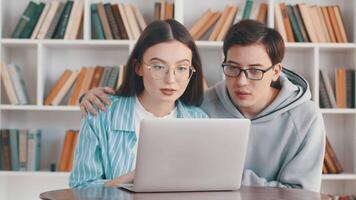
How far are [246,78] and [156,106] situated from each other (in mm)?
319

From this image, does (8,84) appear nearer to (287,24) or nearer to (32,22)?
(32,22)

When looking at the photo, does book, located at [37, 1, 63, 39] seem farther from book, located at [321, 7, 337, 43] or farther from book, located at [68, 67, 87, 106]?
book, located at [321, 7, 337, 43]

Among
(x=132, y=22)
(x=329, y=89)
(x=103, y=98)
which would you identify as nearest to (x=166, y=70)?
(x=103, y=98)

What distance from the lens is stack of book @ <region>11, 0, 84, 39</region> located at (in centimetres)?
389

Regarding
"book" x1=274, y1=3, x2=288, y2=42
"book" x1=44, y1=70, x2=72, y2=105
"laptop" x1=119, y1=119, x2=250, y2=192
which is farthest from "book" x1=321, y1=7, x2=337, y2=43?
"laptop" x1=119, y1=119, x2=250, y2=192

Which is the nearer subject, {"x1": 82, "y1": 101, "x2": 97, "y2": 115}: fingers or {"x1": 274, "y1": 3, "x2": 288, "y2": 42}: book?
{"x1": 82, "y1": 101, "x2": 97, "y2": 115}: fingers

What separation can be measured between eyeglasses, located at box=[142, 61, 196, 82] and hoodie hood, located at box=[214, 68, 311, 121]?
0.34m

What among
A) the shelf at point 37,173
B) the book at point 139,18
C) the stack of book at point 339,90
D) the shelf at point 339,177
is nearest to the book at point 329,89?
the stack of book at point 339,90

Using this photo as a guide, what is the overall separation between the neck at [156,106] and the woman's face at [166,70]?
0.03 m

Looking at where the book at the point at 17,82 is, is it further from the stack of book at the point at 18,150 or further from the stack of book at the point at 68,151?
the stack of book at the point at 68,151

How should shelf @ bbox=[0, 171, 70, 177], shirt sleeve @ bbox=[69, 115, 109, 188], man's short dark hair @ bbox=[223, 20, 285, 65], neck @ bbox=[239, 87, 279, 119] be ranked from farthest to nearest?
shelf @ bbox=[0, 171, 70, 177]
neck @ bbox=[239, 87, 279, 119]
man's short dark hair @ bbox=[223, 20, 285, 65]
shirt sleeve @ bbox=[69, 115, 109, 188]

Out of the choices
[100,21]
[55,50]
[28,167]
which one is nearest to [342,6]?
[100,21]

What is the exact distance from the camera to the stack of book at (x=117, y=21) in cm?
388

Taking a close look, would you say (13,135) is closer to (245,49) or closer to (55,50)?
(55,50)
